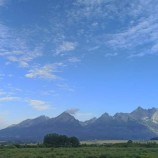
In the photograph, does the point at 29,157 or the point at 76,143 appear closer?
the point at 29,157

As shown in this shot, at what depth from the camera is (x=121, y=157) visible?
6122 cm

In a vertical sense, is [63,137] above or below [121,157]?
above

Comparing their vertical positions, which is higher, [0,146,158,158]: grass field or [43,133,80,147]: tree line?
[43,133,80,147]: tree line

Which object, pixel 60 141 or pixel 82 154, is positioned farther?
pixel 60 141


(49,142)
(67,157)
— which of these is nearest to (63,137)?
(49,142)

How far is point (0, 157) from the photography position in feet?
202

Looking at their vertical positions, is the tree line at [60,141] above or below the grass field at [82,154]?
above

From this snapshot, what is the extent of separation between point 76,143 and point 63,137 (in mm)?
6767

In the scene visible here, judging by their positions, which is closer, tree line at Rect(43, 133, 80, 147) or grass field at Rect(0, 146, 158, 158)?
grass field at Rect(0, 146, 158, 158)

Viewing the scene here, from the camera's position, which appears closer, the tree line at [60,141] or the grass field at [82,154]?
the grass field at [82,154]

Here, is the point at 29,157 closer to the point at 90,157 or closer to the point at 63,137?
the point at 90,157

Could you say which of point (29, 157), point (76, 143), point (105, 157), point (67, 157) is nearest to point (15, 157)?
point (29, 157)

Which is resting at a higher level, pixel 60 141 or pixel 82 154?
pixel 60 141

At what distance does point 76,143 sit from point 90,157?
85.1 metres
